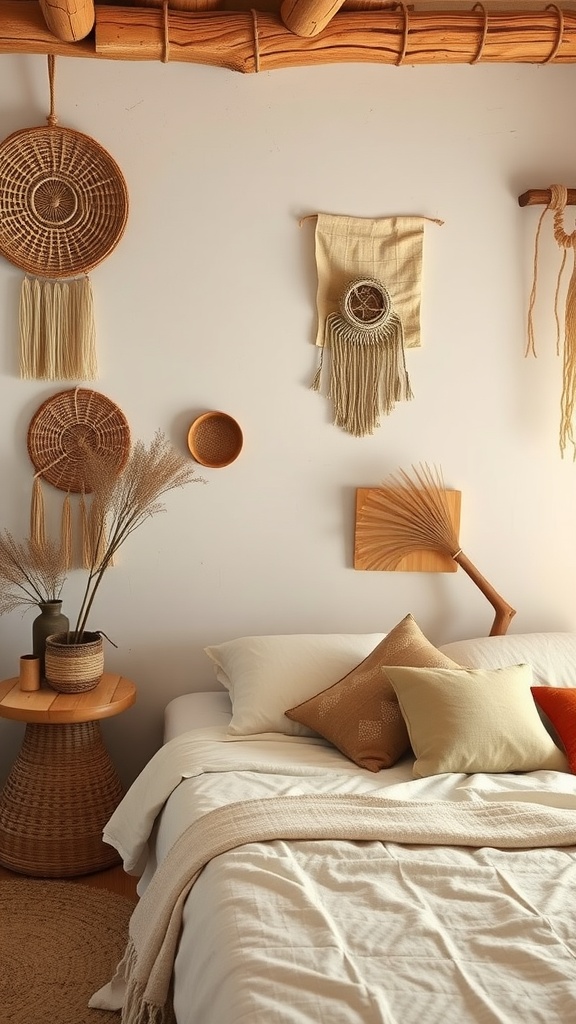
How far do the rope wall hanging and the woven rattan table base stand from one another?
1918 mm

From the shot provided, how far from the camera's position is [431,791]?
7.86 ft

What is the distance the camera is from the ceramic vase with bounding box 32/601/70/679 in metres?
3.00

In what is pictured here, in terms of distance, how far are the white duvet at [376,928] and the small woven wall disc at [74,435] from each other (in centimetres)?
123

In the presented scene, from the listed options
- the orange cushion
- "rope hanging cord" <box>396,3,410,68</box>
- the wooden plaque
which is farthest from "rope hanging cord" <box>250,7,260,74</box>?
the orange cushion

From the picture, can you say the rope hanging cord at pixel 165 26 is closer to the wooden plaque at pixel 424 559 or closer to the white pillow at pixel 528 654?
the wooden plaque at pixel 424 559

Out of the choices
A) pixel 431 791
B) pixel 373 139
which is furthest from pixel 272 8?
pixel 431 791

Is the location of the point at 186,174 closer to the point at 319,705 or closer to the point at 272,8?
the point at 272,8

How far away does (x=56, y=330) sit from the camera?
3.12 m

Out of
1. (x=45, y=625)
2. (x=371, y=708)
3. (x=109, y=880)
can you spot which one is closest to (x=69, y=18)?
(x=45, y=625)

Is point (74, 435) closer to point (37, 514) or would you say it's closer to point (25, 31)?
point (37, 514)

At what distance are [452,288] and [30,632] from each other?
185 cm

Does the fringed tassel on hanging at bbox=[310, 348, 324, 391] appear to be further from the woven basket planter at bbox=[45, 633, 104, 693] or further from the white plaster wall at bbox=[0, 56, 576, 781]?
the woven basket planter at bbox=[45, 633, 104, 693]

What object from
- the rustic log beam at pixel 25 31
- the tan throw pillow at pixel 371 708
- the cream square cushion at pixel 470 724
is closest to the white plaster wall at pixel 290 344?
the rustic log beam at pixel 25 31

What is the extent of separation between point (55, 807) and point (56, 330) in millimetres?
1488
